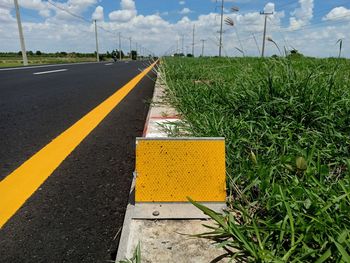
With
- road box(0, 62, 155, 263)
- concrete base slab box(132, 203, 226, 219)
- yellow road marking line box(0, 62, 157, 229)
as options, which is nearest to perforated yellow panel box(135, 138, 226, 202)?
concrete base slab box(132, 203, 226, 219)

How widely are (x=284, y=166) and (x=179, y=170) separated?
576mm

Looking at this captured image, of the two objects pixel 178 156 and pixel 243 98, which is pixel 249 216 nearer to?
pixel 178 156

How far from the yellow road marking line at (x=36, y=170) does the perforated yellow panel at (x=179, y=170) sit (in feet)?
2.38

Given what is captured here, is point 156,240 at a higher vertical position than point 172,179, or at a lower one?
lower

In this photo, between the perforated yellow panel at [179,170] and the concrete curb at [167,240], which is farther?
the perforated yellow panel at [179,170]

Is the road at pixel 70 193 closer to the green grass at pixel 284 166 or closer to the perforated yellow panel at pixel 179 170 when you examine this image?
the perforated yellow panel at pixel 179 170

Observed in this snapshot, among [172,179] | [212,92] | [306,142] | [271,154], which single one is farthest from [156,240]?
[212,92]

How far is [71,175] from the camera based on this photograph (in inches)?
77.5

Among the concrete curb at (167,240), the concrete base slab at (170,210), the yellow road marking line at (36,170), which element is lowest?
the yellow road marking line at (36,170)

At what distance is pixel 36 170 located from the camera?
2035 mm

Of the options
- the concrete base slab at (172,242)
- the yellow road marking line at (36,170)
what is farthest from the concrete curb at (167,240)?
the yellow road marking line at (36,170)

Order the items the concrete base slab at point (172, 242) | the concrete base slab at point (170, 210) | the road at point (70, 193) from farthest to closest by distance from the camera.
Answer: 1. the concrete base slab at point (170, 210)
2. the road at point (70, 193)
3. the concrete base slab at point (172, 242)

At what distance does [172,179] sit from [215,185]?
0.69 ft

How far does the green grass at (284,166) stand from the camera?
1.08m
